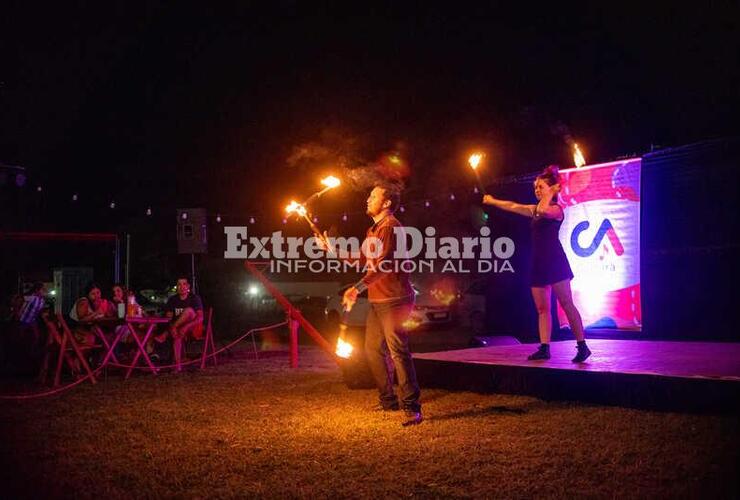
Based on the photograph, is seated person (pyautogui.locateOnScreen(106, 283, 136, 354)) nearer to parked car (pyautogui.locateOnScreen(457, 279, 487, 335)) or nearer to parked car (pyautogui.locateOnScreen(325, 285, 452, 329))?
parked car (pyautogui.locateOnScreen(325, 285, 452, 329))

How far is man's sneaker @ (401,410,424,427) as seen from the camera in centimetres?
506

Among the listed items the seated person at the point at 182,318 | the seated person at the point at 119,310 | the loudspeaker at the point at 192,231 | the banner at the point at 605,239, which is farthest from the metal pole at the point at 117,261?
the banner at the point at 605,239

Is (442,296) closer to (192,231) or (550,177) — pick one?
(192,231)

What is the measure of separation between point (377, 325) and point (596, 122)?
28.9 feet

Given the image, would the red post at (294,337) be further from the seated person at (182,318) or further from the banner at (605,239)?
the banner at (605,239)

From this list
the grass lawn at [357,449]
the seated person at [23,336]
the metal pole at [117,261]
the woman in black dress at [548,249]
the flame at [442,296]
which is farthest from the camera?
the flame at [442,296]

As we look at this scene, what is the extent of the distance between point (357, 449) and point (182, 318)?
5.68m

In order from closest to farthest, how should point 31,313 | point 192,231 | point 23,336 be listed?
1. point 23,336
2. point 31,313
3. point 192,231

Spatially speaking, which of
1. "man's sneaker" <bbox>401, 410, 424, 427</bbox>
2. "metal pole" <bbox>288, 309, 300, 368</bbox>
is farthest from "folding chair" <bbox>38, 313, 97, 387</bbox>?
"man's sneaker" <bbox>401, 410, 424, 427</bbox>

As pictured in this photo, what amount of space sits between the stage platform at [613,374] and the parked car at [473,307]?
335 inches

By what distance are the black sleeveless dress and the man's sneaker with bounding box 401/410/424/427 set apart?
171 centimetres

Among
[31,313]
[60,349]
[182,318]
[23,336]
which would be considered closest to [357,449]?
[60,349]

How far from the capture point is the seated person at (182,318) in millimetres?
9367

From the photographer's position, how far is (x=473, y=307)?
1647 centimetres
